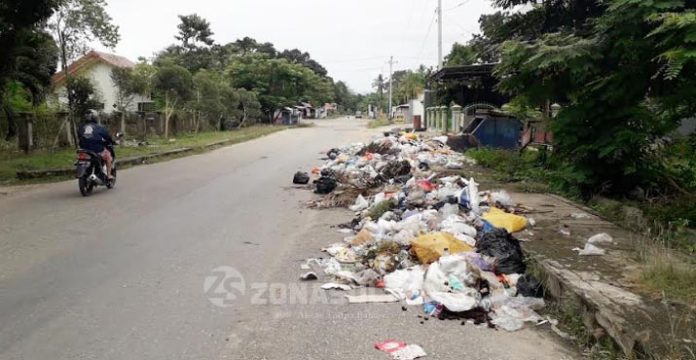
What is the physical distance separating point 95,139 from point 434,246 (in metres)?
7.87

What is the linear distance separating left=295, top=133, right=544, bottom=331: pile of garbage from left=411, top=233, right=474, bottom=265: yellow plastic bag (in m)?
0.01

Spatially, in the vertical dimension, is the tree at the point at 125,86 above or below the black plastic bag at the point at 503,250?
above

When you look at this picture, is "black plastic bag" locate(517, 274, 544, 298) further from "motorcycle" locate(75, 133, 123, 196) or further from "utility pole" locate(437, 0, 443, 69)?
"utility pole" locate(437, 0, 443, 69)

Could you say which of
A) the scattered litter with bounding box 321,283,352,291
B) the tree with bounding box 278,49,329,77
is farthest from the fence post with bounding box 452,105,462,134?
the tree with bounding box 278,49,329,77

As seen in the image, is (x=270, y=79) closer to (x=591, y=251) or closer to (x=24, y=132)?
(x=24, y=132)

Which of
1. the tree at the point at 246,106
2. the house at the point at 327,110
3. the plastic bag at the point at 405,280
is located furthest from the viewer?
the house at the point at 327,110

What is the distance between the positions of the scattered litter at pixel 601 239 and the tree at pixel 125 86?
74.3 feet

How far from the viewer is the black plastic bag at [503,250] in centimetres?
551

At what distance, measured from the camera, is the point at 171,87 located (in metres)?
29.6

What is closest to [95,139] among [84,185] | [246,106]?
[84,185]

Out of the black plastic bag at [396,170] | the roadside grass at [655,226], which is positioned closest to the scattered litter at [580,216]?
the roadside grass at [655,226]

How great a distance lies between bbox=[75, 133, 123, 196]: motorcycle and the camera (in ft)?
34.3

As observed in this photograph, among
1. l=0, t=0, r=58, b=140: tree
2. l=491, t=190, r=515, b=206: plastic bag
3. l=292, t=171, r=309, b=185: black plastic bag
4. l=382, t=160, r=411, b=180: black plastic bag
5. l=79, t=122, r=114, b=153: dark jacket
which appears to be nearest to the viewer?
l=491, t=190, r=515, b=206: plastic bag

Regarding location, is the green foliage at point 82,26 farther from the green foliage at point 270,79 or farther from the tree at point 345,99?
the tree at point 345,99
